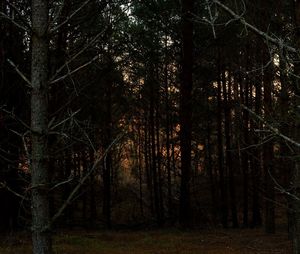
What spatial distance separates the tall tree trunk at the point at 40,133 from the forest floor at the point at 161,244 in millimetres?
9576

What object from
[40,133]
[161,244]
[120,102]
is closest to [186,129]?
[161,244]

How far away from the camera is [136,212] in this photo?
3722 cm

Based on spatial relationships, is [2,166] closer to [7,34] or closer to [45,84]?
[7,34]

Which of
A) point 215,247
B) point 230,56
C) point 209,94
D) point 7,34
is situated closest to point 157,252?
point 215,247

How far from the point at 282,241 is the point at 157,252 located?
199 inches

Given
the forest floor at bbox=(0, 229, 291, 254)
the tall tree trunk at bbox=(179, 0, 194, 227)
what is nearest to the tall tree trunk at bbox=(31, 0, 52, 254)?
the forest floor at bbox=(0, 229, 291, 254)

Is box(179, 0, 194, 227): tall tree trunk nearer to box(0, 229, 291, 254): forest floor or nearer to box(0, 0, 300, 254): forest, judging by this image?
box(0, 0, 300, 254): forest

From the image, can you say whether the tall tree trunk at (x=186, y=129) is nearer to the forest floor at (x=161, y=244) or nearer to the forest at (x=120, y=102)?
the forest at (x=120, y=102)

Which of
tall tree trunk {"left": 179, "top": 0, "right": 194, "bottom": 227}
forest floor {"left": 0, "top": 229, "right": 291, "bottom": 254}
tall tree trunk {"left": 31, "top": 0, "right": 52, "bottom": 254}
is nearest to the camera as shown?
tall tree trunk {"left": 31, "top": 0, "right": 52, "bottom": 254}

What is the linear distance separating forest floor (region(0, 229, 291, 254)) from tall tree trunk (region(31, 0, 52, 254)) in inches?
377

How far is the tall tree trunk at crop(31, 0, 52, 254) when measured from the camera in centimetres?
285

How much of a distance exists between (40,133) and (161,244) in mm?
12783

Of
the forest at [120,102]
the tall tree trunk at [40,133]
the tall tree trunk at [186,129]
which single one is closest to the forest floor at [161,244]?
the forest at [120,102]

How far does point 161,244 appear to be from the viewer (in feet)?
49.8
